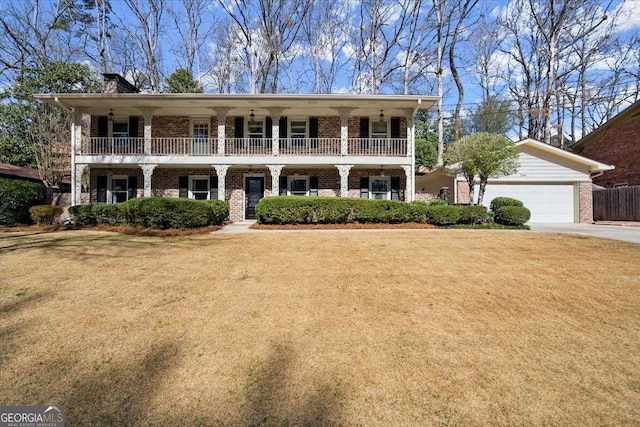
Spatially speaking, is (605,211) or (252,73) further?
(252,73)

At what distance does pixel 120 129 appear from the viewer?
15.5 meters

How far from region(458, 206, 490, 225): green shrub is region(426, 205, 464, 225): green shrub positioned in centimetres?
17

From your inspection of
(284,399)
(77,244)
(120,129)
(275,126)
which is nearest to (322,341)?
(284,399)

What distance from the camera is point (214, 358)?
282 centimetres

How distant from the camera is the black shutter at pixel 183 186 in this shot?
1544 cm

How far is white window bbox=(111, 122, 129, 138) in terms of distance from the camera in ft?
50.8

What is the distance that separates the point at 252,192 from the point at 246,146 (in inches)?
91.2

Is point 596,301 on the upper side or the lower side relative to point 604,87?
lower

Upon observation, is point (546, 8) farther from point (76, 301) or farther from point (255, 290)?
point (76, 301)

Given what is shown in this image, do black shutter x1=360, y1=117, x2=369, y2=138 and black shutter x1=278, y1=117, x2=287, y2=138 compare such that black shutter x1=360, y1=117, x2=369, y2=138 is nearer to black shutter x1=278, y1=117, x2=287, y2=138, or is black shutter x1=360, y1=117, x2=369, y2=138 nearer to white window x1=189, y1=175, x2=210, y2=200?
black shutter x1=278, y1=117, x2=287, y2=138

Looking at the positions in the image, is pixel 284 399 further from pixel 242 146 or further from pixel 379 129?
pixel 379 129

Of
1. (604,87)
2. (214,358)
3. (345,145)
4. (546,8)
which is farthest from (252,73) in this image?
(604,87)

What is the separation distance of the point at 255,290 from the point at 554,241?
815 centimetres

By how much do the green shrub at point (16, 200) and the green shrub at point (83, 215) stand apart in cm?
229
